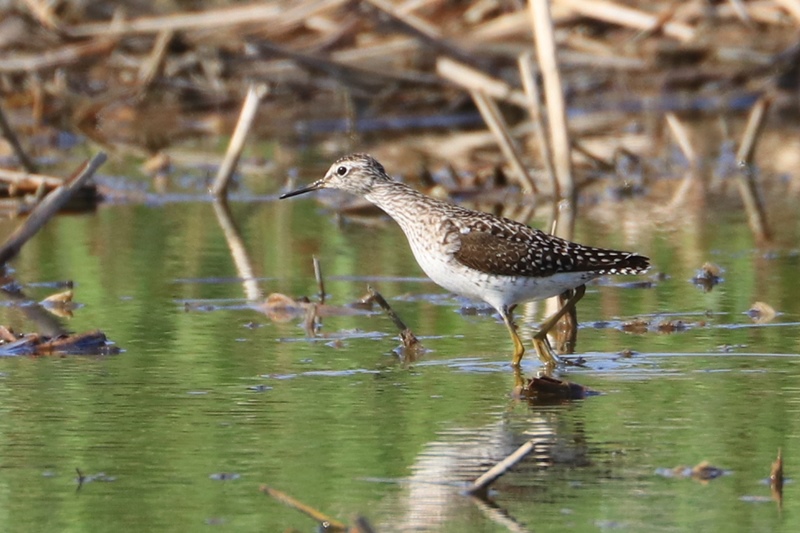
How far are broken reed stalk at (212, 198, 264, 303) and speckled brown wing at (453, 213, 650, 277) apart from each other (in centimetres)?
Result: 196

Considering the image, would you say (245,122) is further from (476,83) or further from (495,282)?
(495,282)

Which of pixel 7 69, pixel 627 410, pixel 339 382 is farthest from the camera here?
pixel 7 69

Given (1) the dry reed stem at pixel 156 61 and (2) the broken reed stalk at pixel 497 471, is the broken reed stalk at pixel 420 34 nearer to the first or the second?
(1) the dry reed stem at pixel 156 61

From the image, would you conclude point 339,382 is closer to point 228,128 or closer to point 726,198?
point 726,198

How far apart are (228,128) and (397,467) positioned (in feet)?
46.7

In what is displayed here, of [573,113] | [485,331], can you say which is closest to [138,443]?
[485,331]

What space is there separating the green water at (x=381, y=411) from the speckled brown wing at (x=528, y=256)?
420 millimetres

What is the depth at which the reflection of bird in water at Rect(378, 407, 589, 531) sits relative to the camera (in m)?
4.92

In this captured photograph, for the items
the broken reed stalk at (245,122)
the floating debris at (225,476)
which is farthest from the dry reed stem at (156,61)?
the floating debris at (225,476)

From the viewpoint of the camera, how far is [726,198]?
13.5 m

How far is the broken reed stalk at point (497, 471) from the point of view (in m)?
4.87

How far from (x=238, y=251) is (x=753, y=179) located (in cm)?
572

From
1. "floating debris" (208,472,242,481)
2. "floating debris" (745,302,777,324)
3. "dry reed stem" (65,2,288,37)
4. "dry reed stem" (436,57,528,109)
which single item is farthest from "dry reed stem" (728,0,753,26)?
"floating debris" (208,472,242,481)

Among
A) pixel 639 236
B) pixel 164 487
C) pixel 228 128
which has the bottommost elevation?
pixel 164 487
